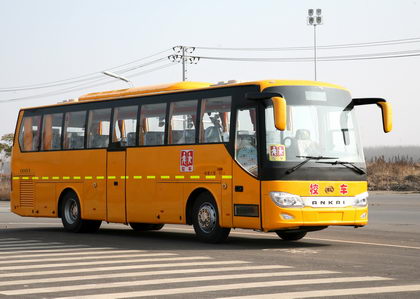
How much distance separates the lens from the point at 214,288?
1082 centimetres

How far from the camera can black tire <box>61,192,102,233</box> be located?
22.1m

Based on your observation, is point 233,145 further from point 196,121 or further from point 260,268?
point 260,268

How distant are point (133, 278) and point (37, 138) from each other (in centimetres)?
1265

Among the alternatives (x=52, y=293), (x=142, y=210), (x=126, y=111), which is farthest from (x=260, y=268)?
(x=126, y=111)

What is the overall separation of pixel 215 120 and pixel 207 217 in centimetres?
198

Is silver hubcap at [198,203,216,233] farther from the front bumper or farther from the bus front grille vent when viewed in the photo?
the bus front grille vent

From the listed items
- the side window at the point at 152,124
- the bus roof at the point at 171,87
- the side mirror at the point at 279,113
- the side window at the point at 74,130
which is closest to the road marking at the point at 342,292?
the side mirror at the point at 279,113

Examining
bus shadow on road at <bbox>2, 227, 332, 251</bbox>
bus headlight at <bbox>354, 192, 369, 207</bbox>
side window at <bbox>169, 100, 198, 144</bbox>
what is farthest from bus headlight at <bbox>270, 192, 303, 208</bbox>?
side window at <bbox>169, 100, 198, 144</bbox>

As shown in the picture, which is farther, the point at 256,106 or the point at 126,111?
the point at 126,111

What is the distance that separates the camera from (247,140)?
17281 mm

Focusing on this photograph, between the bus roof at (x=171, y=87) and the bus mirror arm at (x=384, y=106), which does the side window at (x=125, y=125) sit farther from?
the bus mirror arm at (x=384, y=106)

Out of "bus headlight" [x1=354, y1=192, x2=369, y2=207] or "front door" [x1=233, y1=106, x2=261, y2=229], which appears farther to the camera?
"bus headlight" [x1=354, y1=192, x2=369, y2=207]

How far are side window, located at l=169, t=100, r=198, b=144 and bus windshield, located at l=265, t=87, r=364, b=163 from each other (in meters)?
2.25

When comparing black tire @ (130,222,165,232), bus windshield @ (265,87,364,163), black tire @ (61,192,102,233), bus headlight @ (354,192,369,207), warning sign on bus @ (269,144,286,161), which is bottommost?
black tire @ (130,222,165,232)
